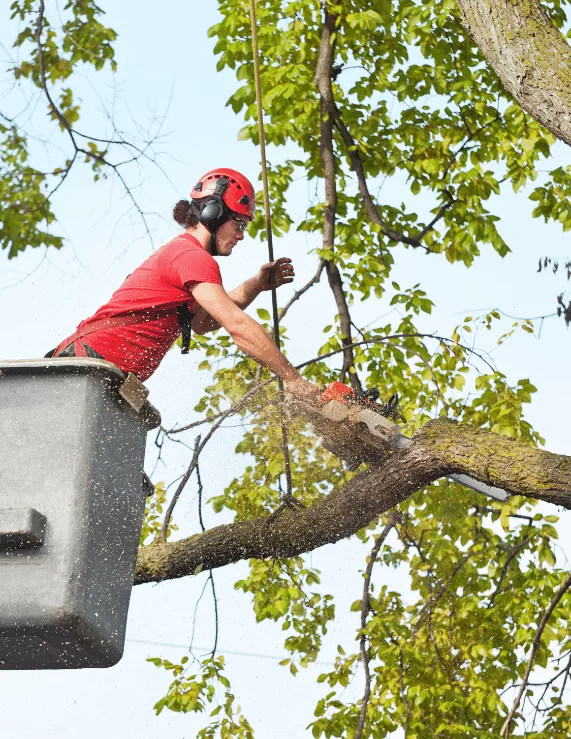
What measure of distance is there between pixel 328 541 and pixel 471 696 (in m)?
2.99

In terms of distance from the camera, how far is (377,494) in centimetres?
372

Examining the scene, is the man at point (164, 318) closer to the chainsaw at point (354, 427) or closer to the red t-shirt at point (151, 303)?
the red t-shirt at point (151, 303)

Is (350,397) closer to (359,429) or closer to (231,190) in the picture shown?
(359,429)

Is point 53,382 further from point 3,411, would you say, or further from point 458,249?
point 458,249

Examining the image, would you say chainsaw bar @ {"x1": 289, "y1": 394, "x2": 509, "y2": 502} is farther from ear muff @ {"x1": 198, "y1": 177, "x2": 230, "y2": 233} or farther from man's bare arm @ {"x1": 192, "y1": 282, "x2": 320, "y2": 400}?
ear muff @ {"x1": 198, "y1": 177, "x2": 230, "y2": 233}

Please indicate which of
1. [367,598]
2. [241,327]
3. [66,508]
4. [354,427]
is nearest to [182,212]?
[241,327]

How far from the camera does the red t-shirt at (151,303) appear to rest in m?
3.41

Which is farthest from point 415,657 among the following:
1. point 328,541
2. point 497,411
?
point 328,541

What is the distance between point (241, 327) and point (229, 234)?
1.82 feet

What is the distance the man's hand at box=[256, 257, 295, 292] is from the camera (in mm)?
4125

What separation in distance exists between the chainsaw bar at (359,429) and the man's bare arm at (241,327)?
1.01 feet

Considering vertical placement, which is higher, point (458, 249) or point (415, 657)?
point (458, 249)

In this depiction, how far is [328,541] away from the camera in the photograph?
390 centimetres

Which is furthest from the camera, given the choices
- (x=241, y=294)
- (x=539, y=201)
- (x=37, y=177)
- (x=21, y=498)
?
(x=37, y=177)
